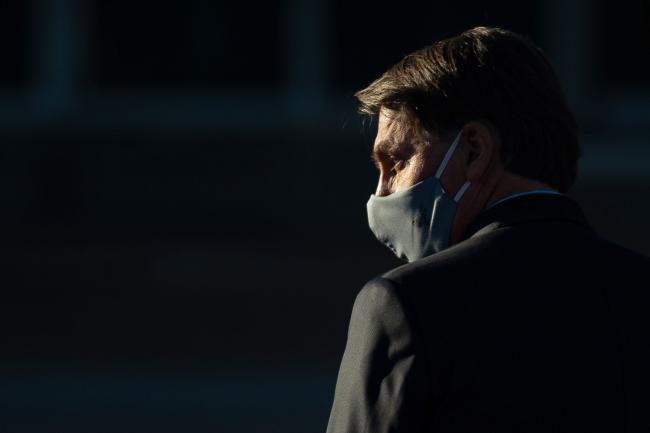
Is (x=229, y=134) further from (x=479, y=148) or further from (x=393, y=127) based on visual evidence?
(x=479, y=148)

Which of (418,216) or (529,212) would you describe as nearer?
(529,212)

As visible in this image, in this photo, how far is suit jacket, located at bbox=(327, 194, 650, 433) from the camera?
155 cm

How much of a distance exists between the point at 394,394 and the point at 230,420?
564 cm

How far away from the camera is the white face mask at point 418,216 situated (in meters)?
1.86

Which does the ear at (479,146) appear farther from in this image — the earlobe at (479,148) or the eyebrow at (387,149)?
the eyebrow at (387,149)

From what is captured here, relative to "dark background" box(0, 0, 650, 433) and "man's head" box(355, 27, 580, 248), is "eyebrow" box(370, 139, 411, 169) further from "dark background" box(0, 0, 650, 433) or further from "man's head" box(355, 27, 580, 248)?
"dark background" box(0, 0, 650, 433)

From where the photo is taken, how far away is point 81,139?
10.6 meters

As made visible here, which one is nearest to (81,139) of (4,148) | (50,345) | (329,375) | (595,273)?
(4,148)

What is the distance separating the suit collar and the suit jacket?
0.04 metres

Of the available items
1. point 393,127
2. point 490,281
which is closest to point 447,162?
point 393,127

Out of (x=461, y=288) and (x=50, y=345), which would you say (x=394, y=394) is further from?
(x=50, y=345)

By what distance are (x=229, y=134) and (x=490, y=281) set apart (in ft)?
29.6

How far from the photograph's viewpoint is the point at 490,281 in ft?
5.31

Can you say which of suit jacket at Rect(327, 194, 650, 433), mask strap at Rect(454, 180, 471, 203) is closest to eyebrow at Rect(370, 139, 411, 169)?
mask strap at Rect(454, 180, 471, 203)
